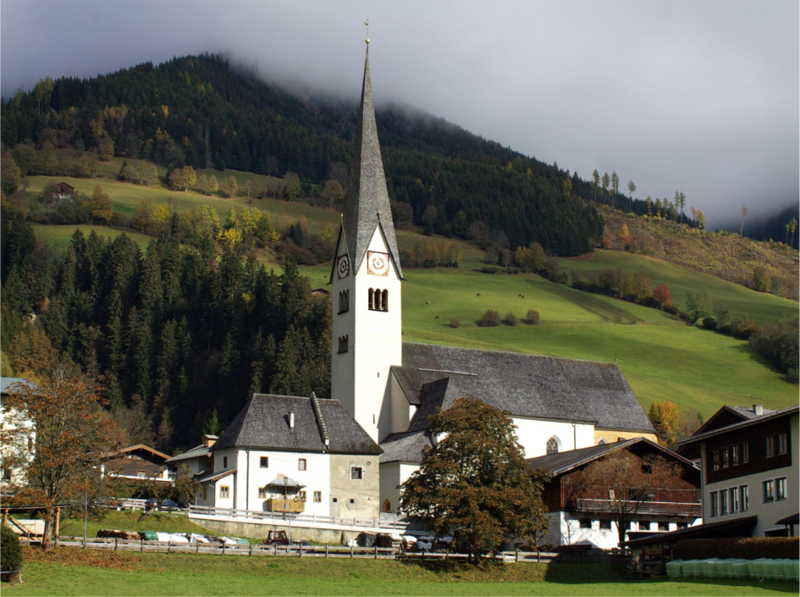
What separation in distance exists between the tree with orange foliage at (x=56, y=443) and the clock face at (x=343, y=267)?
34527mm

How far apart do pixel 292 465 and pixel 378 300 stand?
18.6 metres

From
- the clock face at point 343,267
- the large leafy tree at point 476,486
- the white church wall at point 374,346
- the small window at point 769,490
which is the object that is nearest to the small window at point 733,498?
the small window at point 769,490

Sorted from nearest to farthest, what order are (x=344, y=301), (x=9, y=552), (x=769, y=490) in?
(x=9, y=552) < (x=769, y=490) < (x=344, y=301)

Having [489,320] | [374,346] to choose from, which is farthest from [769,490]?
[489,320]

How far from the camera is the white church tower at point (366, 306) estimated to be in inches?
3041

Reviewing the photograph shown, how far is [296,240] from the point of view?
193 metres

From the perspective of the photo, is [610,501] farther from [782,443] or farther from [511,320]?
[511,320]

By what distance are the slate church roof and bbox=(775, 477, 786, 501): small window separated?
27.6 meters

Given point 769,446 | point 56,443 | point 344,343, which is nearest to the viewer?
point 56,443

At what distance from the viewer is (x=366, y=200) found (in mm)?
82500

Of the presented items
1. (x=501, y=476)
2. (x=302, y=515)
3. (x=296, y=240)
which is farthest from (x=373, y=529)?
(x=296, y=240)

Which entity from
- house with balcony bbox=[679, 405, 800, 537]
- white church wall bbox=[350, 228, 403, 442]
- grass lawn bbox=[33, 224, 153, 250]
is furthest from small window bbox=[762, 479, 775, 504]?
grass lawn bbox=[33, 224, 153, 250]

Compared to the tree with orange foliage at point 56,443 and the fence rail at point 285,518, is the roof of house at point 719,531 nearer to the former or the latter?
the fence rail at point 285,518

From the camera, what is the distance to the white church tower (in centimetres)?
7725
